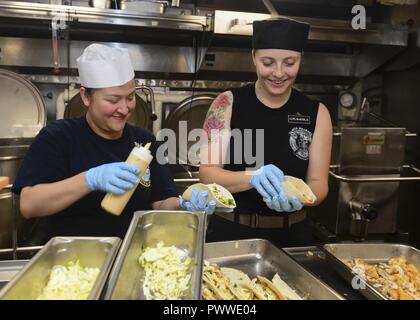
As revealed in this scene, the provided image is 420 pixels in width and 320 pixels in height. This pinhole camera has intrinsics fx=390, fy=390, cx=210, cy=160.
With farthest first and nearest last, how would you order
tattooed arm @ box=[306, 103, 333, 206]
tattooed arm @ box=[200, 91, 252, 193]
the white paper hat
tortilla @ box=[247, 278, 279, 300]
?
tattooed arm @ box=[306, 103, 333, 206]
tattooed arm @ box=[200, 91, 252, 193]
the white paper hat
tortilla @ box=[247, 278, 279, 300]

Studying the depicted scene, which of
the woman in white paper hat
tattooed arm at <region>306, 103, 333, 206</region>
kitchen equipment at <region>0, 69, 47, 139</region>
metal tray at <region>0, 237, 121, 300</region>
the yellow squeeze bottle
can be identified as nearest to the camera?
metal tray at <region>0, 237, 121, 300</region>

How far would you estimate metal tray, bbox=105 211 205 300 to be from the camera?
1.18 meters

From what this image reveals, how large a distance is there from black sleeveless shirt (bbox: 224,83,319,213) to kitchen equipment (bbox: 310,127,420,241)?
1.55m

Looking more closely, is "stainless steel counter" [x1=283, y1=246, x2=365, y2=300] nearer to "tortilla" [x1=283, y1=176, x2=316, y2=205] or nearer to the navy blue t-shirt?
"tortilla" [x1=283, y1=176, x2=316, y2=205]

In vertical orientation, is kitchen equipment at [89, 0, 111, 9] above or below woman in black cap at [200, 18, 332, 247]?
above

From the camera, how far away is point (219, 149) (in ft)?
6.95

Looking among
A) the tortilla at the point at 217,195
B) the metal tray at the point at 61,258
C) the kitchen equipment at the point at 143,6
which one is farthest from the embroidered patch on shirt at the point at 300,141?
the kitchen equipment at the point at 143,6

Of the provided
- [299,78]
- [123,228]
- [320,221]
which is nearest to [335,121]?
[299,78]

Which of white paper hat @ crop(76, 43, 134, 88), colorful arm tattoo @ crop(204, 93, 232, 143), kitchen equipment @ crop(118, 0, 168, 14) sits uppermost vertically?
kitchen equipment @ crop(118, 0, 168, 14)

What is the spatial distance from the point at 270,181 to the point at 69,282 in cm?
94

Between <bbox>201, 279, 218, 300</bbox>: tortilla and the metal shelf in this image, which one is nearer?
<bbox>201, 279, 218, 300</bbox>: tortilla

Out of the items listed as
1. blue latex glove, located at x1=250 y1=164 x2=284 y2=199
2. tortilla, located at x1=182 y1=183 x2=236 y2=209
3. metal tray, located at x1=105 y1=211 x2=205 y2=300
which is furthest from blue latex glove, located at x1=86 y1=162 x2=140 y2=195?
blue latex glove, located at x1=250 y1=164 x2=284 y2=199

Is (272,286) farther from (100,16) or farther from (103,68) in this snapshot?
(100,16)
